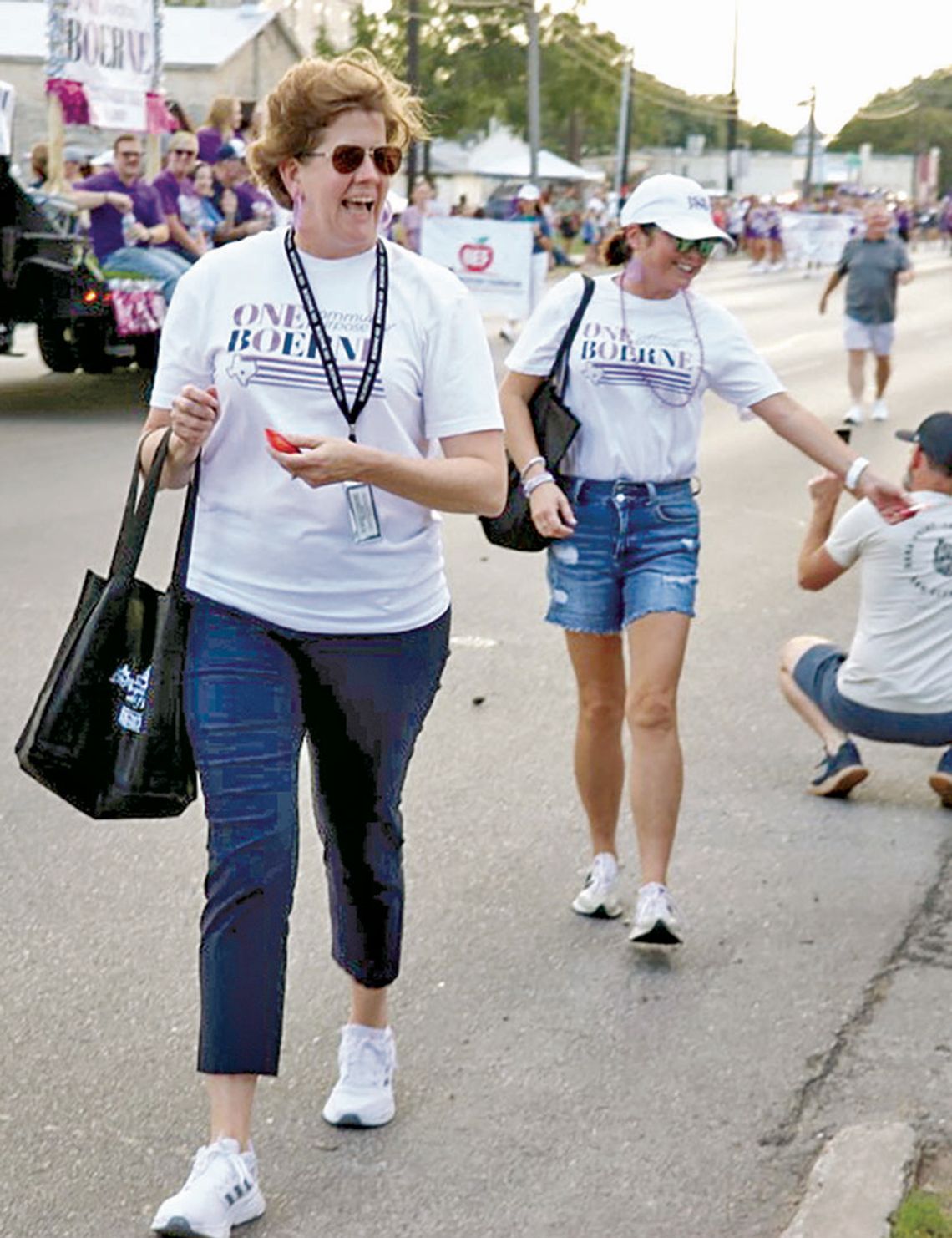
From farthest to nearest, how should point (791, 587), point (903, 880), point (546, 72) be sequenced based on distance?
point (546, 72)
point (791, 587)
point (903, 880)

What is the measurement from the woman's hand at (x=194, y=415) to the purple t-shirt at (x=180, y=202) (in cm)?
1321

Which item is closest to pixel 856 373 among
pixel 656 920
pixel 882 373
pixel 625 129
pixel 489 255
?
pixel 882 373

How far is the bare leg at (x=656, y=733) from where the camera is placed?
518cm

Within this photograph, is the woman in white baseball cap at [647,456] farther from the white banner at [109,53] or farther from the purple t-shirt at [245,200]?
the white banner at [109,53]

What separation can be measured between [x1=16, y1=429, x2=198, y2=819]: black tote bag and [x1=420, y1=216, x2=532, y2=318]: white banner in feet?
63.4

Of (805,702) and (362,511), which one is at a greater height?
(362,511)

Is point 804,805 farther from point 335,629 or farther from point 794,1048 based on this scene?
point 335,629

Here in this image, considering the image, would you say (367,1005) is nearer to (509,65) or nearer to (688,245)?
(688,245)

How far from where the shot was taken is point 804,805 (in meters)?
6.52

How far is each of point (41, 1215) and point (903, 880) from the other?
9.16 feet

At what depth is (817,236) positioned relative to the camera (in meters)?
48.6

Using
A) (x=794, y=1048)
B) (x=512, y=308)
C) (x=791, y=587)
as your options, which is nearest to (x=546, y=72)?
(x=512, y=308)

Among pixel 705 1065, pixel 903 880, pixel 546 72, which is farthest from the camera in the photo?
pixel 546 72

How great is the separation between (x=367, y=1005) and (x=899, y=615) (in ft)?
9.01
